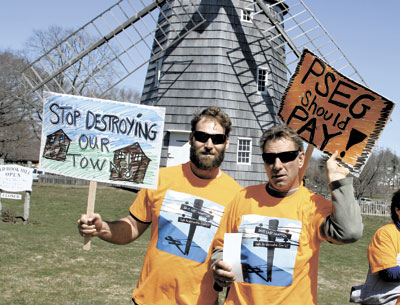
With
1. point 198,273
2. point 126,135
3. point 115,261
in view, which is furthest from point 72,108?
point 115,261

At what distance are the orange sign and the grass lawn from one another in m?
4.07

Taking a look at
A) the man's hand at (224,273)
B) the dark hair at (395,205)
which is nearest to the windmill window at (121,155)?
the man's hand at (224,273)

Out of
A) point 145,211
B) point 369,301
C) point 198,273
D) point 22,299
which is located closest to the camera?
point 198,273

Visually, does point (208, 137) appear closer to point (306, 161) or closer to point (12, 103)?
point (306, 161)

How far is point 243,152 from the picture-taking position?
14.8 metres

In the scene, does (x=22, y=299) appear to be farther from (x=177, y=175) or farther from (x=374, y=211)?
(x=374, y=211)

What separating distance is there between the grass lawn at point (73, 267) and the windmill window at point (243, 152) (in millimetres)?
4456

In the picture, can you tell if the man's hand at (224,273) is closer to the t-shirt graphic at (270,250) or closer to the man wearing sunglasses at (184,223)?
the t-shirt graphic at (270,250)

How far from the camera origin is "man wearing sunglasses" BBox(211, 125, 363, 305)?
7.40 ft

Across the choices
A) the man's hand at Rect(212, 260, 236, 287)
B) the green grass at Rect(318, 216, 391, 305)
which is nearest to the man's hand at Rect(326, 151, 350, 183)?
the man's hand at Rect(212, 260, 236, 287)

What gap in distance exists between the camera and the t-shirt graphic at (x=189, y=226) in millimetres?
2686

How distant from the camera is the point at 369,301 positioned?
3.18m

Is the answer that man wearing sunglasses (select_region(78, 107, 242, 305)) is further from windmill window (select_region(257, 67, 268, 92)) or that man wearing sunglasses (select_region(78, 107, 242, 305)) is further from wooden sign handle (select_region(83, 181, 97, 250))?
windmill window (select_region(257, 67, 268, 92))

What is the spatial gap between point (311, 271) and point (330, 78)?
49.7 inches
